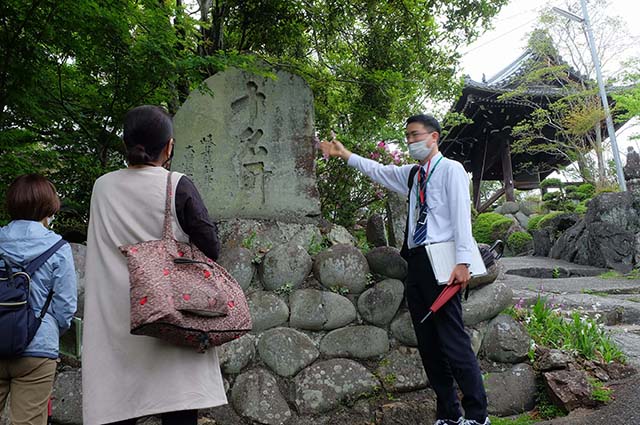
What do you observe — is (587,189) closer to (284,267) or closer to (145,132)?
(284,267)

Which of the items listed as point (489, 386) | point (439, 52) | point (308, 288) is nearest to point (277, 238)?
point (308, 288)

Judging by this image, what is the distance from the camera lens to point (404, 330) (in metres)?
3.37

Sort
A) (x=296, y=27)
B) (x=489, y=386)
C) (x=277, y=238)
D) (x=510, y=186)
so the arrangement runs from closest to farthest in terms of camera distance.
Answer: (x=489, y=386) < (x=277, y=238) < (x=296, y=27) < (x=510, y=186)

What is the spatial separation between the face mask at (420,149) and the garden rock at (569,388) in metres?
1.78

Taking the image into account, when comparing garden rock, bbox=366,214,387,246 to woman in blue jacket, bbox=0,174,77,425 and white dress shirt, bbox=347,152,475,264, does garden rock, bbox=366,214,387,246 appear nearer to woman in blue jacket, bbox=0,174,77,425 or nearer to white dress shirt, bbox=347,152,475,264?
white dress shirt, bbox=347,152,475,264

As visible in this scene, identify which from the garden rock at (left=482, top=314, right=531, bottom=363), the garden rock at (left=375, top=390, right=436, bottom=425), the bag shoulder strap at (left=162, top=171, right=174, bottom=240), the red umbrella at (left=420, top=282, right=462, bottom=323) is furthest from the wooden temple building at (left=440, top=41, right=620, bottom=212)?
the bag shoulder strap at (left=162, top=171, right=174, bottom=240)

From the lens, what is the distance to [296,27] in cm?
735

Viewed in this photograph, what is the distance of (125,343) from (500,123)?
19.4 meters

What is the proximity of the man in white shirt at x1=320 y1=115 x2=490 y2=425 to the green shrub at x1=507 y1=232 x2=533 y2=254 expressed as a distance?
15885mm

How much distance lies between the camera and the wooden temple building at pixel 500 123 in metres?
17.6

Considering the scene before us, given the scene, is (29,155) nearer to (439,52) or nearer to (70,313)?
(70,313)

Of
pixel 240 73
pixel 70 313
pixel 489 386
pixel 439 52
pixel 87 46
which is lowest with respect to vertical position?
pixel 489 386

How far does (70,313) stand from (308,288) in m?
1.67

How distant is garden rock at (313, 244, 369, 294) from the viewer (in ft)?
11.3
